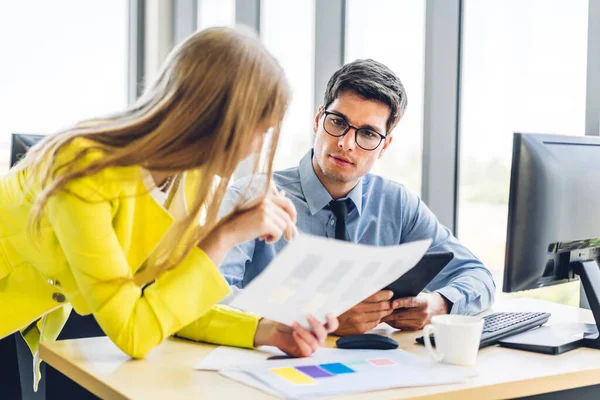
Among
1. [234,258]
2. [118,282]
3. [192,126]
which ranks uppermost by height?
[192,126]

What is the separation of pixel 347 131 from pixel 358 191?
0.20 m

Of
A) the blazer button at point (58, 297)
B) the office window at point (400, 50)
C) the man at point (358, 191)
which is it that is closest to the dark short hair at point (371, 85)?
the man at point (358, 191)

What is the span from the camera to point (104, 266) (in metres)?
1.17

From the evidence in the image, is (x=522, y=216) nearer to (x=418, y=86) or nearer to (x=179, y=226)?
(x=179, y=226)

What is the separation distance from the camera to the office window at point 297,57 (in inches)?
126

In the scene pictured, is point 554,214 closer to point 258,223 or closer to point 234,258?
point 258,223

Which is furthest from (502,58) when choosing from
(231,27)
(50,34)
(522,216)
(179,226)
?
(50,34)

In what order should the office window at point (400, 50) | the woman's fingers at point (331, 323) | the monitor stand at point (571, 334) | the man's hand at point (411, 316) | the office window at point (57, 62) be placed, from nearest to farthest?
the woman's fingers at point (331, 323) → the monitor stand at point (571, 334) → the man's hand at point (411, 316) → the office window at point (400, 50) → the office window at point (57, 62)

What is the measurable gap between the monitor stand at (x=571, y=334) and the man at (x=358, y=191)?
23cm

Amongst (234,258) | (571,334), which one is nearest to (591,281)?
(571,334)

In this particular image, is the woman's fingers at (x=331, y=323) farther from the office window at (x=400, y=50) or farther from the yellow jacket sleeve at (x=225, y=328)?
the office window at (x=400, y=50)

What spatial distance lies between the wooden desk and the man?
1.31 ft

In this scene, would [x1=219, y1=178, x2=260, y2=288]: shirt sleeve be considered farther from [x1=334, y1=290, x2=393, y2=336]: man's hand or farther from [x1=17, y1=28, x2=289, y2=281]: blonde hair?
[x1=17, y1=28, x2=289, y2=281]: blonde hair

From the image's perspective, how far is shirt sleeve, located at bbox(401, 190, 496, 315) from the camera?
1.71m
